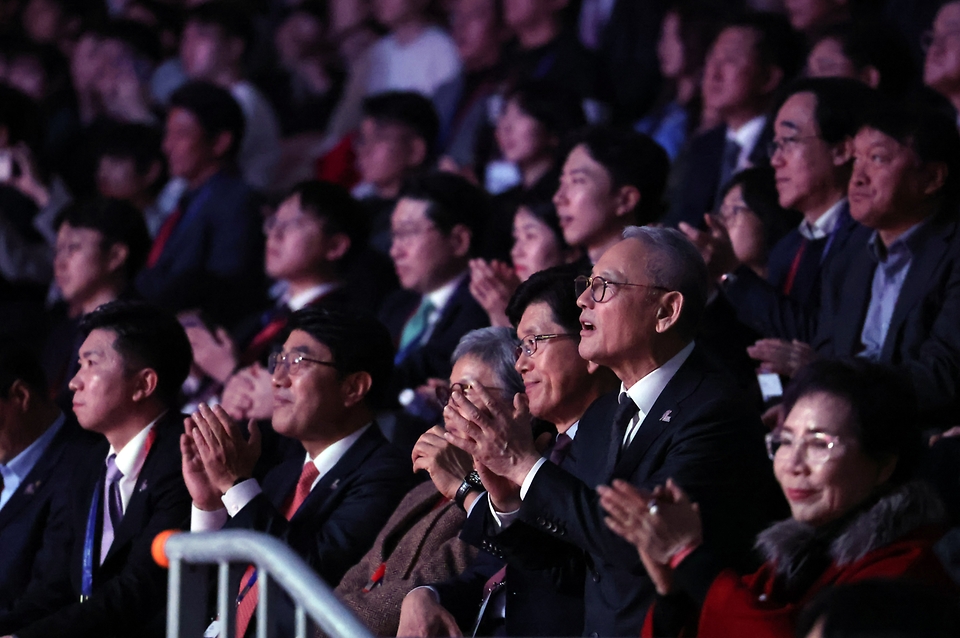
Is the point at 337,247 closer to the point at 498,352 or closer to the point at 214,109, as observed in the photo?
the point at 214,109

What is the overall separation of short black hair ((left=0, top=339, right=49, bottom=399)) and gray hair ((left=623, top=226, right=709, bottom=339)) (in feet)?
7.48

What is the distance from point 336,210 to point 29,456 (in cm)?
162

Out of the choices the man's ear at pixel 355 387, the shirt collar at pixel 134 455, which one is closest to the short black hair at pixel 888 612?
the man's ear at pixel 355 387

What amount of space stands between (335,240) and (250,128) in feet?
7.28

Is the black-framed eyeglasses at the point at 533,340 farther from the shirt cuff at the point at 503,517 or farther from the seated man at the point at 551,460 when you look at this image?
the shirt cuff at the point at 503,517

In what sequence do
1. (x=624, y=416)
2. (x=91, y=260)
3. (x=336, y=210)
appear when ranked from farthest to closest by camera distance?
(x=91, y=260)
(x=336, y=210)
(x=624, y=416)

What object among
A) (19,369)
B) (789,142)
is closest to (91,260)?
(19,369)

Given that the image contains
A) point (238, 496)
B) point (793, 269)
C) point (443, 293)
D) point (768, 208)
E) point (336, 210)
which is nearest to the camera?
point (238, 496)

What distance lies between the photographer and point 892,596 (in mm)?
1860

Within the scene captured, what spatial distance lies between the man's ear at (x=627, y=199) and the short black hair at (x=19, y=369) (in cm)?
199

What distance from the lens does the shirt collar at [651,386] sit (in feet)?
10.2

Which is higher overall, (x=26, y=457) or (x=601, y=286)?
(x=26, y=457)

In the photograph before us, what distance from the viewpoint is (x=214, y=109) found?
6.89 metres

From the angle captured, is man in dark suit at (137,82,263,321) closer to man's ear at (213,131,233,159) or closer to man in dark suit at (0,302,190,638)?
man's ear at (213,131,233,159)
